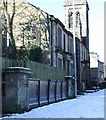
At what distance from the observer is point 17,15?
37594 mm

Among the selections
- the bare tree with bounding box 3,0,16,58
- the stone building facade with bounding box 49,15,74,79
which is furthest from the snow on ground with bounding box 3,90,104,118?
the stone building facade with bounding box 49,15,74,79

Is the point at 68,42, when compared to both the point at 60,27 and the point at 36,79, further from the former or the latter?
the point at 36,79

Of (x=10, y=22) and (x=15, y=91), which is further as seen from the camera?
(x=10, y=22)

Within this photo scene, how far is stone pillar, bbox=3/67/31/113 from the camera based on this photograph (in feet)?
54.6

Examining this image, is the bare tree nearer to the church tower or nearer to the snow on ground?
the snow on ground

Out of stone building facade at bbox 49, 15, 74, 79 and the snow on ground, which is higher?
stone building facade at bbox 49, 15, 74, 79

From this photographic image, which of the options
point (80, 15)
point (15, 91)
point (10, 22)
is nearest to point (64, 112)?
point (15, 91)

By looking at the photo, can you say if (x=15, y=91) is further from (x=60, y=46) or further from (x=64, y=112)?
(x=60, y=46)

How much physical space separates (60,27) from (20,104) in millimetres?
25347

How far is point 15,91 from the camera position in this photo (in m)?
16.9

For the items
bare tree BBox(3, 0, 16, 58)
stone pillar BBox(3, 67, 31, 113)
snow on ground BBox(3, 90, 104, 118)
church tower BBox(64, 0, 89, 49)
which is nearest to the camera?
snow on ground BBox(3, 90, 104, 118)

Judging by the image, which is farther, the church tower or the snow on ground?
the church tower

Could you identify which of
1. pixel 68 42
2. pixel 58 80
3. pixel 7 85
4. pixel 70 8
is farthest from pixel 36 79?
pixel 70 8

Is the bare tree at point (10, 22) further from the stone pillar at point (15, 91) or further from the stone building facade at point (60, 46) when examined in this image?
the stone pillar at point (15, 91)
